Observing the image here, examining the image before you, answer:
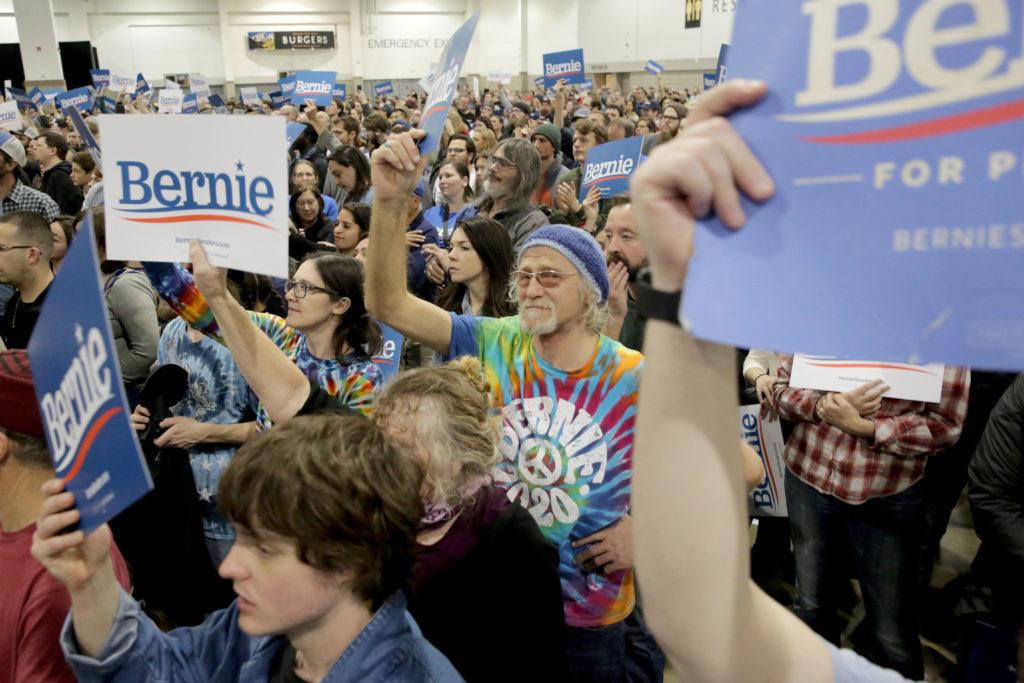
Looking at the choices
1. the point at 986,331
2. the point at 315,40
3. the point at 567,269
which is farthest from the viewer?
the point at 315,40

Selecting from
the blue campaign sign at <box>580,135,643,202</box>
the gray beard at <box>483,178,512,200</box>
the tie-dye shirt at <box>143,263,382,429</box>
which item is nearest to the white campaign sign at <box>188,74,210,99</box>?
the blue campaign sign at <box>580,135,643,202</box>

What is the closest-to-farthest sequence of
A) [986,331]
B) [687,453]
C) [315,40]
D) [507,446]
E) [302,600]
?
[986,331], [687,453], [302,600], [507,446], [315,40]

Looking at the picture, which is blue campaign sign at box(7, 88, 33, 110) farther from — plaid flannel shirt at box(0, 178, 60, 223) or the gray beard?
the gray beard

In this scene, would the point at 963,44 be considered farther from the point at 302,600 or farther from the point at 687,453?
the point at 302,600

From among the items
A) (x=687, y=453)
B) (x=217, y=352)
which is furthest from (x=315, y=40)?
(x=687, y=453)

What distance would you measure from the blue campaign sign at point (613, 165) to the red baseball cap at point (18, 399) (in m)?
3.94

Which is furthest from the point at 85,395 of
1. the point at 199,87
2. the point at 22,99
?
the point at 22,99

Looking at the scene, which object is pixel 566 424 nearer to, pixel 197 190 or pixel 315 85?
pixel 197 190

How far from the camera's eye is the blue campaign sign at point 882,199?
657 mm

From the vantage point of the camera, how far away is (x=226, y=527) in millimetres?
2779

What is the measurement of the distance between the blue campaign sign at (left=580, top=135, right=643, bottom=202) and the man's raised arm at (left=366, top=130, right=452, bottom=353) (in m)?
3.06

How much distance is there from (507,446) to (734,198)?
158 centimetres

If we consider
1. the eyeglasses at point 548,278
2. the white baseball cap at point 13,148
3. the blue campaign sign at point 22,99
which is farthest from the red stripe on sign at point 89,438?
the blue campaign sign at point 22,99

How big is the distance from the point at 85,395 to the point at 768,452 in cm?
250
